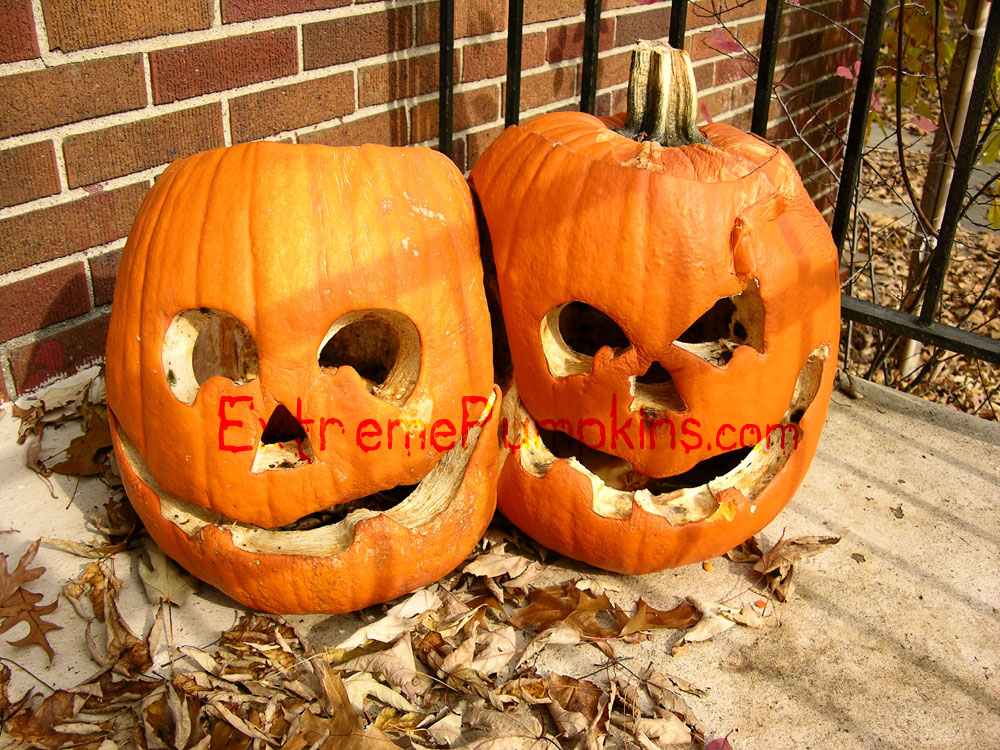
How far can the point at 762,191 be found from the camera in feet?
6.30

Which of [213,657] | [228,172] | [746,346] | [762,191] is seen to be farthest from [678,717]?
[228,172]

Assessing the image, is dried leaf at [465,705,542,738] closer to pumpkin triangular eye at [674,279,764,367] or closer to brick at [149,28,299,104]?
pumpkin triangular eye at [674,279,764,367]

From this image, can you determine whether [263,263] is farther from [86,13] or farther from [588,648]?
[588,648]

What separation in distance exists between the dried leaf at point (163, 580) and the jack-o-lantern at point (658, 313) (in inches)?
28.6

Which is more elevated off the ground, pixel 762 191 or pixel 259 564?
pixel 762 191

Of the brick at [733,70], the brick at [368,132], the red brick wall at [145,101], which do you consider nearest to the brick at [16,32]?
the red brick wall at [145,101]

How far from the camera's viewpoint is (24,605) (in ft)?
6.34

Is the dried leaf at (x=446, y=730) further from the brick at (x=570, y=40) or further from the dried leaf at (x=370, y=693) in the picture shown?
the brick at (x=570, y=40)

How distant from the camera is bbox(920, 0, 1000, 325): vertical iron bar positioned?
2244 millimetres

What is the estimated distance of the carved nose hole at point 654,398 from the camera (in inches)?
77.5

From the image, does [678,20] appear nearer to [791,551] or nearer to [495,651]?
[791,551]

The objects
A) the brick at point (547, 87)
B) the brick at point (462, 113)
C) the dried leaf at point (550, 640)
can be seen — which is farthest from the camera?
the brick at point (547, 87)

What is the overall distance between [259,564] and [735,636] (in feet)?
3.34

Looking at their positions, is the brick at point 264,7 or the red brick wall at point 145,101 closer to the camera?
the red brick wall at point 145,101
